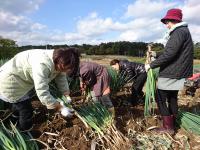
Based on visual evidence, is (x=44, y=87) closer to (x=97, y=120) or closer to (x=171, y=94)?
(x=97, y=120)

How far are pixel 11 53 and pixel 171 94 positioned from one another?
925cm

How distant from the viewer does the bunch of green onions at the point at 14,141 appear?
A: 9.62 ft

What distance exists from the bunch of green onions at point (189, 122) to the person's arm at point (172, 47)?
0.74 metres

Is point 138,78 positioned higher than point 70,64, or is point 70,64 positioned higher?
point 70,64

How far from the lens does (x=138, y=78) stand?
5758 millimetres

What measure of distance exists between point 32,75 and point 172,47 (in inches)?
61.4

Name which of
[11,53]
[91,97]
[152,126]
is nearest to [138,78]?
[91,97]

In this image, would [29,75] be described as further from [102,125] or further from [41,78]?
[102,125]

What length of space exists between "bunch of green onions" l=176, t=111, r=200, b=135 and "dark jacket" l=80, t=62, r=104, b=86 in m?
1.27

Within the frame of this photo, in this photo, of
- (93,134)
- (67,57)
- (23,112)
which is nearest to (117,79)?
(93,134)

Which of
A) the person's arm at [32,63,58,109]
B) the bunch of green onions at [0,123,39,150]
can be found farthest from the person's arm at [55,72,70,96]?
the bunch of green onions at [0,123,39,150]

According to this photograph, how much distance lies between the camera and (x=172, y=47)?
366 cm

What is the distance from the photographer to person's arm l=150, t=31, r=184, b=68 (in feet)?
12.0

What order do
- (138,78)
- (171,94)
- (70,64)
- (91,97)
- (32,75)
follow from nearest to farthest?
(70,64) < (32,75) < (171,94) < (91,97) < (138,78)
